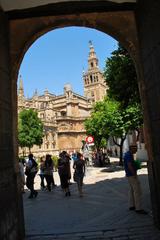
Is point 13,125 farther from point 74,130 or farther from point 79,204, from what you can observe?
point 74,130

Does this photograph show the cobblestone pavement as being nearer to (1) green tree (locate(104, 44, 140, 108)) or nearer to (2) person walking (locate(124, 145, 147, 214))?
(2) person walking (locate(124, 145, 147, 214))

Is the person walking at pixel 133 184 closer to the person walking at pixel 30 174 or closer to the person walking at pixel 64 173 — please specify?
the person walking at pixel 64 173

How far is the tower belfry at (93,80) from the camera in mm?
113750

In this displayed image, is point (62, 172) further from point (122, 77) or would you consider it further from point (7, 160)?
point (7, 160)

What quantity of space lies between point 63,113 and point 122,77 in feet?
273

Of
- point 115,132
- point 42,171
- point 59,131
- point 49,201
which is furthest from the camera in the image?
point 59,131

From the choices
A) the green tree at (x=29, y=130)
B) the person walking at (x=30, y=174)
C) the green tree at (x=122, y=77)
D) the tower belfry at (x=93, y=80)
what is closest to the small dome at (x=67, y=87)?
the tower belfry at (x=93, y=80)

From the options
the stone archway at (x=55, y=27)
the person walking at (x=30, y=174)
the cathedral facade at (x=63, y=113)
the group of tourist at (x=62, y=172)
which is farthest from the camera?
the cathedral facade at (x=63, y=113)

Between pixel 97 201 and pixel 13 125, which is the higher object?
pixel 13 125

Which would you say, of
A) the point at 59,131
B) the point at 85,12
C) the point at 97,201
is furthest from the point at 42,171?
the point at 59,131

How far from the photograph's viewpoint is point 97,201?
9391 millimetres

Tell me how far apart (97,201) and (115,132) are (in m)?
15.1

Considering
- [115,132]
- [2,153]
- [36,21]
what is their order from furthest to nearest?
[115,132], [36,21], [2,153]

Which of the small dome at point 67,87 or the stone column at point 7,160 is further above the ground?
the small dome at point 67,87
